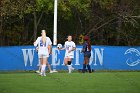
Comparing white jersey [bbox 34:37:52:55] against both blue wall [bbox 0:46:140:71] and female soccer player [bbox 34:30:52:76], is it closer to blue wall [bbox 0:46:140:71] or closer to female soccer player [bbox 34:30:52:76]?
female soccer player [bbox 34:30:52:76]

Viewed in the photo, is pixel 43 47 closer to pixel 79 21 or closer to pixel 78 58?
pixel 78 58

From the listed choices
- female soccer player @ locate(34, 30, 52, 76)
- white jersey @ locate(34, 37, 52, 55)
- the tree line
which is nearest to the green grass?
female soccer player @ locate(34, 30, 52, 76)

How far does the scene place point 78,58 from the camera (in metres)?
27.2

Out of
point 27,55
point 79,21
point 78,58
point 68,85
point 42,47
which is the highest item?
point 79,21

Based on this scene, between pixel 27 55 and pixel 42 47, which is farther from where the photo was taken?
pixel 27 55

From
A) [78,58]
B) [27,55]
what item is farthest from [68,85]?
[78,58]

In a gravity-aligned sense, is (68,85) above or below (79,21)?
below

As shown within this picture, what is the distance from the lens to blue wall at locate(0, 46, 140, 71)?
1032 inches

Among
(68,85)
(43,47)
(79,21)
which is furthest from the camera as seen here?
(79,21)

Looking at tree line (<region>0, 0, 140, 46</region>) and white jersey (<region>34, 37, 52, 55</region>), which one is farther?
tree line (<region>0, 0, 140, 46</region>)

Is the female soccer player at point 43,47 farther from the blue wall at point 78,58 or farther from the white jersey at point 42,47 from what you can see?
the blue wall at point 78,58

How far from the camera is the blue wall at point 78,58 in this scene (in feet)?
86.0

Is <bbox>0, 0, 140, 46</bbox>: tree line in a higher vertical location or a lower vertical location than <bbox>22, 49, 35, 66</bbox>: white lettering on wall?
higher

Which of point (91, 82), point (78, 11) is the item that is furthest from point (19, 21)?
point (91, 82)
